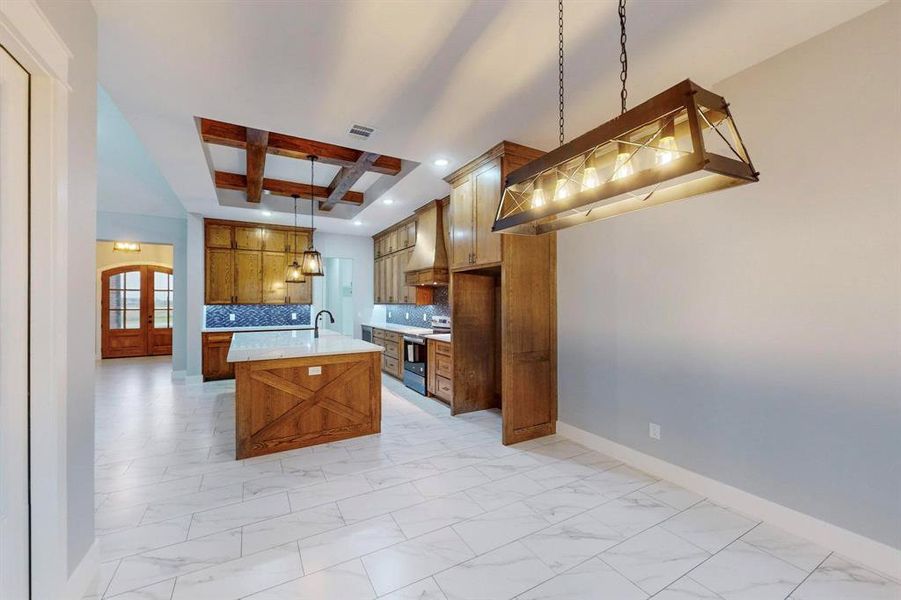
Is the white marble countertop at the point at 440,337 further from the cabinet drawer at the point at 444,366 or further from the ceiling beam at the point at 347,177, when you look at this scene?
the ceiling beam at the point at 347,177

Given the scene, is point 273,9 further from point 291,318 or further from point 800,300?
point 291,318

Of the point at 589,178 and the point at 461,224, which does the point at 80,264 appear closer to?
the point at 589,178

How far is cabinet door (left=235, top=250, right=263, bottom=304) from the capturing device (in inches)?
263

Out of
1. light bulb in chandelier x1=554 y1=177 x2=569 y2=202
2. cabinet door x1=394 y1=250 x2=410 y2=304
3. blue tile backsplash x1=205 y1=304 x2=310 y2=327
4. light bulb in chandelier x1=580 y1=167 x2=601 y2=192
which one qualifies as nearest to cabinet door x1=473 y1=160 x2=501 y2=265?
light bulb in chandelier x1=554 y1=177 x2=569 y2=202

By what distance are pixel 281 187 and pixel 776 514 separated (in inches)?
235

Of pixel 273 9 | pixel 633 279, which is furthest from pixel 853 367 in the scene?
pixel 273 9

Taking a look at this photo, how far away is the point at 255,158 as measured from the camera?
382cm

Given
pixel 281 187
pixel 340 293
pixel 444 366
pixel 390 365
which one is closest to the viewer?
pixel 444 366

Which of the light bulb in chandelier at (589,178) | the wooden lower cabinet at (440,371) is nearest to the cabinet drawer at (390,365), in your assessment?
the wooden lower cabinet at (440,371)

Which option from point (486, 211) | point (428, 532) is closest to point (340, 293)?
point (486, 211)

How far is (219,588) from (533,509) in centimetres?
174

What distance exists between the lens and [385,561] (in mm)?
1918

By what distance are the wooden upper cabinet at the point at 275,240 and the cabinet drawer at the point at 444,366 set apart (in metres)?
4.03

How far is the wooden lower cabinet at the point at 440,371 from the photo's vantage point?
4.60 meters
